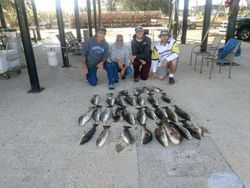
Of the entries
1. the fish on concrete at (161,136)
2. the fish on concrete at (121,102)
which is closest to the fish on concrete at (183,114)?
the fish on concrete at (161,136)

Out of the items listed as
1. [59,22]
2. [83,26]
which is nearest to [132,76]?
[59,22]

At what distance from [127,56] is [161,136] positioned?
2811mm

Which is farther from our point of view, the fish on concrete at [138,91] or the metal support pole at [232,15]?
the metal support pole at [232,15]

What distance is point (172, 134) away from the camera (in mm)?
3219

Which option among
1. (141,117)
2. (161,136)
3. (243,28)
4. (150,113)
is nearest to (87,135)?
(141,117)

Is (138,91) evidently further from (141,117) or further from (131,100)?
(141,117)

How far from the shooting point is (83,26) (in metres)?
25.5

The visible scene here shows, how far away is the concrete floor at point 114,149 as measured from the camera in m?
2.59

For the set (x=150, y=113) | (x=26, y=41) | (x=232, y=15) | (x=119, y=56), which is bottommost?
(x=150, y=113)

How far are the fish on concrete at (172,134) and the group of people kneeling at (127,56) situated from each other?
225 cm

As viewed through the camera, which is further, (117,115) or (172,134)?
(117,115)

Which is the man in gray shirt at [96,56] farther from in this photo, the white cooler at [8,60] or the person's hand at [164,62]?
the white cooler at [8,60]

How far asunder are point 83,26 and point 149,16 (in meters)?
7.30

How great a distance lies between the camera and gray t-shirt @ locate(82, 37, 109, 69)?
5.28 metres
